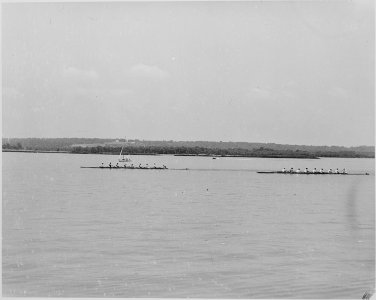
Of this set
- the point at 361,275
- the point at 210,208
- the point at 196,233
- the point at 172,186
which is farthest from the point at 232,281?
the point at 172,186

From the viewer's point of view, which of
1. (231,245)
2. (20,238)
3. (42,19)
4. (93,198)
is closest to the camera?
(42,19)

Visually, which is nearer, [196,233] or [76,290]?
[76,290]

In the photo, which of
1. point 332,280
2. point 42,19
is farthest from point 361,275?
point 42,19

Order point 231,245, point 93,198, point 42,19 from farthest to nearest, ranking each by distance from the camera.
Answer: point 93,198 < point 231,245 < point 42,19

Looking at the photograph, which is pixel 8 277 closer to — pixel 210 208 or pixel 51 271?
pixel 51 271

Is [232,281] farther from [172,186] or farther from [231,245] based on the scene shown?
[172,186]

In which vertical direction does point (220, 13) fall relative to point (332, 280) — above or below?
above
